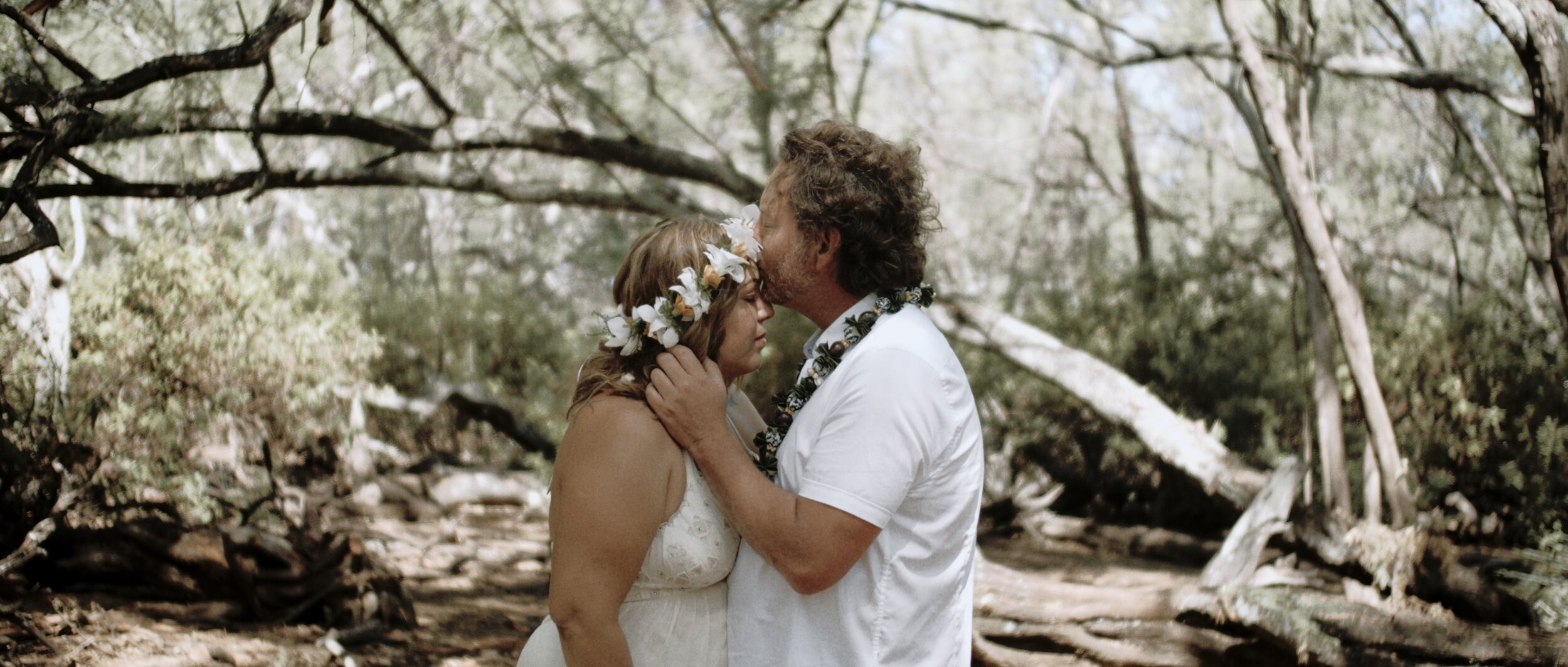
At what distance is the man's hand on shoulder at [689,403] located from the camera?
2.10 metres

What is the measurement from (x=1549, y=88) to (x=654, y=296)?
11.4 ft

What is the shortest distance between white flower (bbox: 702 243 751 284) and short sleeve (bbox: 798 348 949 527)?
12.9 inches

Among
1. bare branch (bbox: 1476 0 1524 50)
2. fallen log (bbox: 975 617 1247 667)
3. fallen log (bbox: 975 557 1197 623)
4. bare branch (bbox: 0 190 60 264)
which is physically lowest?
fallen log (bbox: 975 617 1247 667)

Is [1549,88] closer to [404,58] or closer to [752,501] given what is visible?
[752,501]

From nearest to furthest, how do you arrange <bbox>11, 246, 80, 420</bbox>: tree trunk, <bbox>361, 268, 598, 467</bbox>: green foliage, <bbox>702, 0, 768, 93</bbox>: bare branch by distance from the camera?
<bbox>11, 246, 80, 420</bbox>: tree trunk < <bbox>702, 0, 768, 93</bbox>: bare branch < <bbox>361, 268, 598, 467</bbox>: green foliage

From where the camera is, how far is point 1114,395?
7453 millimetres

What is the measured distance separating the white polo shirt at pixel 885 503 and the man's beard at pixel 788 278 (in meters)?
0.25

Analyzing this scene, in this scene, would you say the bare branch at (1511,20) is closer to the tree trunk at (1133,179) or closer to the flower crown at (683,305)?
the flower crown at (683,305)

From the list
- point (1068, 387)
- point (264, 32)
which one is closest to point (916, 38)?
point (1068, 387)

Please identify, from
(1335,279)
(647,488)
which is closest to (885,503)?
(647,488)

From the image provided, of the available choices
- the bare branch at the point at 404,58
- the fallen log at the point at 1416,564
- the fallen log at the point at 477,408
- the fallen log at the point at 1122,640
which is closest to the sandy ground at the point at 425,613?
the fallen log at the point at 1122,640

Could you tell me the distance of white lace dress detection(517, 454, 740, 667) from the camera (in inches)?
87.4

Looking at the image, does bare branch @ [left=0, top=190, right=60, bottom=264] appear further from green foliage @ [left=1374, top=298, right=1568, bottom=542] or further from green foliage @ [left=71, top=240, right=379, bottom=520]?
green foliage @ [left=1374, top=298, right=1568, bottom=542]

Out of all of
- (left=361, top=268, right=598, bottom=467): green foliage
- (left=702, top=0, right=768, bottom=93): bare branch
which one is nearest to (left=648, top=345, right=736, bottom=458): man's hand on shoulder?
(left=702, top=0, right=768, bottom=93): bare branch
